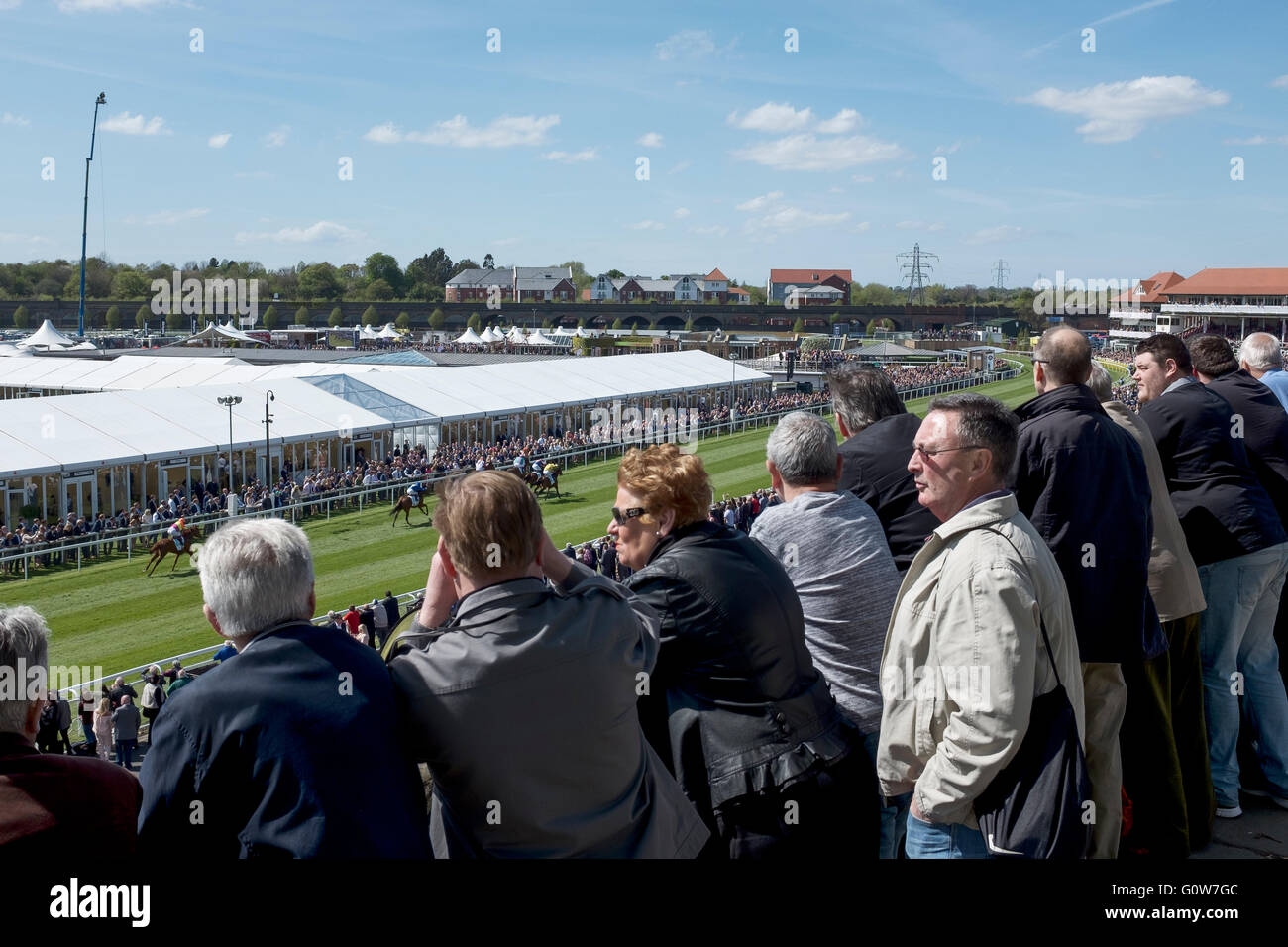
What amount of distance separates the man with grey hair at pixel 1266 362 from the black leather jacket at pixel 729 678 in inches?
146

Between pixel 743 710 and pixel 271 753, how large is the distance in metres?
1.23

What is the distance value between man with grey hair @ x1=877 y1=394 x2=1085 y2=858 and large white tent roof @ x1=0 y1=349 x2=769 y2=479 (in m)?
23.5

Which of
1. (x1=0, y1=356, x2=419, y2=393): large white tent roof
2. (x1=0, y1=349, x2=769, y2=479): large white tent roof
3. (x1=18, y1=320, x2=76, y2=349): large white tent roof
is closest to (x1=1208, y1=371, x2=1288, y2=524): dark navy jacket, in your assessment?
(x1=0, y1=349, x2=769, y2=479): large white tent roof

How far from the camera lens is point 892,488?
3.86 metres

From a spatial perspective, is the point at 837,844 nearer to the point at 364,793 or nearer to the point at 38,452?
the point at 364,793

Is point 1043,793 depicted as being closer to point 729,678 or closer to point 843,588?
point 729,678

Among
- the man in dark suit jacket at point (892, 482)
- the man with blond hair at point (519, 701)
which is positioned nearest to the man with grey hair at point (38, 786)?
the man with blond hair at point (519, 701)

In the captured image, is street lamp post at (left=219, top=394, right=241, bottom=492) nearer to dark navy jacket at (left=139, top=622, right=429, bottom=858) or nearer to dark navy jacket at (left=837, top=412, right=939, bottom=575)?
dark navy jacket at (left=837, top=412, right=939, bottom=575)

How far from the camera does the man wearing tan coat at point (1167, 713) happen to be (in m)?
3.71

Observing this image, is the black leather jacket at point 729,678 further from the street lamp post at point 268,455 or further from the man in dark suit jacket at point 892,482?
the street lamp post at point 268,455

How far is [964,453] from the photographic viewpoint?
9.30 ft

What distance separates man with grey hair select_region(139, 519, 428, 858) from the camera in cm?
206
